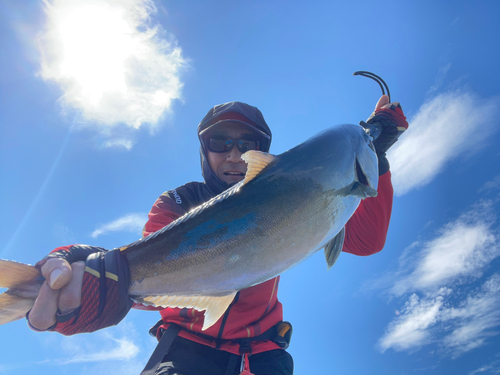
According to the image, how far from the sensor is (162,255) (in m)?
1.96

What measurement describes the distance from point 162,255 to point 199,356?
1.76 metres

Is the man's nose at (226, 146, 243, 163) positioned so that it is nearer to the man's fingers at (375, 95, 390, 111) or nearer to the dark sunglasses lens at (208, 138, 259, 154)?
the dark sunglasses lens at (208, 138, 259, 154)

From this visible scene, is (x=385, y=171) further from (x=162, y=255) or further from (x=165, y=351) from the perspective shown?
(x=165, y=351)

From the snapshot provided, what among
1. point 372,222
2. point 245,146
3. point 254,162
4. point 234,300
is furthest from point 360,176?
point 234,300

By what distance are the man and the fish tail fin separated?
0.24 ft

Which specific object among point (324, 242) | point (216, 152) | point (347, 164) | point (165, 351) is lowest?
point (165, 351)

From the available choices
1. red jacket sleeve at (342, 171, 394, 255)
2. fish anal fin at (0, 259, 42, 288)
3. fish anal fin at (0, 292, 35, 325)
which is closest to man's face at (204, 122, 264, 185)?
red jacket sleeve at (342, 171, 394, 255)

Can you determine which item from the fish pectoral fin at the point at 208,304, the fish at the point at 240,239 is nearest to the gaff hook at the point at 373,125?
the fish at the point at 240,239

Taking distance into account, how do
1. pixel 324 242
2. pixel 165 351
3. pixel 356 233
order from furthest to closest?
pixel 356 233 → pixel 165 351 → pixel 324 242

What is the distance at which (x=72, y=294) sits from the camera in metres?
1.70

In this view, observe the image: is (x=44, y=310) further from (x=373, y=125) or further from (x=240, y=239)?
(x=373, y=125)

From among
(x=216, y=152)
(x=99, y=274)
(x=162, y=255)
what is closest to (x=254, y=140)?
(x=216, y=152)

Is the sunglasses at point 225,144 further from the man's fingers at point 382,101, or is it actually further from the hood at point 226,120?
the man's fingers at point 382,101

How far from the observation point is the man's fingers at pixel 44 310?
163cm
